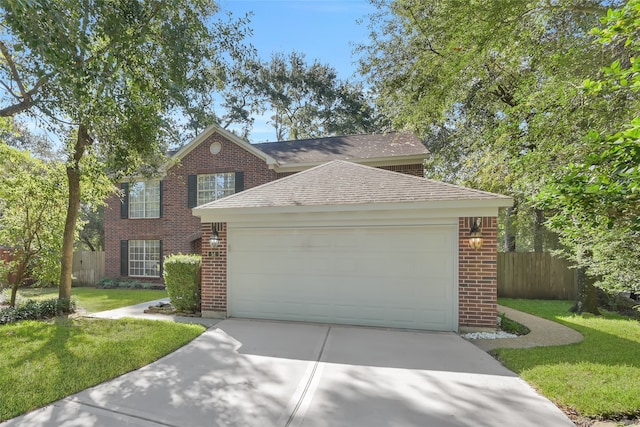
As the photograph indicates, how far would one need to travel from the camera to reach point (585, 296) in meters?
9.17

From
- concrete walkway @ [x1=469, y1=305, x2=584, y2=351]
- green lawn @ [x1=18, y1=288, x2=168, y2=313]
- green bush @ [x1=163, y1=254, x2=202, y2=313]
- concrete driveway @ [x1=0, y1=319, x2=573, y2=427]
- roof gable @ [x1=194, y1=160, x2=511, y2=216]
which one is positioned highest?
roof gable @ [x1=194, y1=160, x2=511, y2=216]

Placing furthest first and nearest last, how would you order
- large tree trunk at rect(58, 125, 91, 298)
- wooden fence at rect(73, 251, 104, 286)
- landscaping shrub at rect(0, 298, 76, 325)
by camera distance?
wooden fence at rect(73, 251, 104, 286) → large tree trunk at rect(58, 125, 91, 298) → landscaping shrub at rect(0, 298, 76, 325)

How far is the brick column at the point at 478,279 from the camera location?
242 inches

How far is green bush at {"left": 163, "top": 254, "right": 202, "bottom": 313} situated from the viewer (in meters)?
7.97

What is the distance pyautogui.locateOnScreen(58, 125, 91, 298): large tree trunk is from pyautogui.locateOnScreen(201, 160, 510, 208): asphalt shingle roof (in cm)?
375

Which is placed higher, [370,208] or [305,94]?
[305,94]

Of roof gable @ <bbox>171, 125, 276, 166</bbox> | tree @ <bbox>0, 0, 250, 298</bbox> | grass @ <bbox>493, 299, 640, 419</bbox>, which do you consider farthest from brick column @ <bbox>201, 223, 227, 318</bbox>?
roof gable @ <bbox>171, 125, 276, 166</bbox>

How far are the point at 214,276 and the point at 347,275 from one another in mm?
3175

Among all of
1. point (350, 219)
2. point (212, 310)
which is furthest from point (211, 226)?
point (350, 219)

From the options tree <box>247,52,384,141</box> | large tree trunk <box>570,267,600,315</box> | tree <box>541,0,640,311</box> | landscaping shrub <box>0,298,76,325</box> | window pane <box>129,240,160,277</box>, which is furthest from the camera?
tree <box>247,52,384,141</box>

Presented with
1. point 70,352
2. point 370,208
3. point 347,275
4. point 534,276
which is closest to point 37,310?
point 70,352

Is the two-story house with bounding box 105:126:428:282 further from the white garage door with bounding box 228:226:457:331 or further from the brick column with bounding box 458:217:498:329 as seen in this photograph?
the brick column with bounding box 458:217:498:329

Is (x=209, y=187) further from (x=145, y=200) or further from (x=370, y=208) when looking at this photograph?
(x=370, y=208)

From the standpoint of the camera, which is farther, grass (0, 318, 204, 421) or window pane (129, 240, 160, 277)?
window pane (129, 240, 160, 277)
